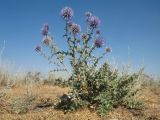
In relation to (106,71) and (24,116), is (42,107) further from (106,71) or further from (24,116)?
(106,71)

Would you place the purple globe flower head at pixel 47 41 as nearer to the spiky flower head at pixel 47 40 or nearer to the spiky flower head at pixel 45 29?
the spiky flower head at pixel 47 40

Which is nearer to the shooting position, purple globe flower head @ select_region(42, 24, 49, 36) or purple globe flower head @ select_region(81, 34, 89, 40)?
purple globe flower head @ select_region(81, 34, 89, 40)

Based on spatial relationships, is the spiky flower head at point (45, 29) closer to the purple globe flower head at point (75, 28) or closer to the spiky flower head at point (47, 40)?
the spiky flower head at point (47, 40)

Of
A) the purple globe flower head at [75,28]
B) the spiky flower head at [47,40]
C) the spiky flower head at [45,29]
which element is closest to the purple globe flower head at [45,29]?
the spiky flower head at [45,29]

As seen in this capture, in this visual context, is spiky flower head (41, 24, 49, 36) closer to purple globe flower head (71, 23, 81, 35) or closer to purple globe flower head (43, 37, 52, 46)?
purple globe flower head (43, 37, 52, 46)

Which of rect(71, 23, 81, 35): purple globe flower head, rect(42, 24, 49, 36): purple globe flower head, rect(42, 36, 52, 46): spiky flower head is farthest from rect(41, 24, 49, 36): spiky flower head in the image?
rect(71, 23, 81, 35): purple globe flower head

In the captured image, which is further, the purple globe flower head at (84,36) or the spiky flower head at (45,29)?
the spiky flower head at (45,29)

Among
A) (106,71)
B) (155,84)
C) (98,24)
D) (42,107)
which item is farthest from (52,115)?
(155,84)

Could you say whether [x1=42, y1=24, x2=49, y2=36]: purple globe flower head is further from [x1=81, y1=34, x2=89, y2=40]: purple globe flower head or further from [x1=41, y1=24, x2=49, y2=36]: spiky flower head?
[x1=81, y1=34, x2=89, y2=40]: purple globe flower head

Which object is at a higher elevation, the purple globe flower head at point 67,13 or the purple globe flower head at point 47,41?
the purple globe flower head at point 67,13

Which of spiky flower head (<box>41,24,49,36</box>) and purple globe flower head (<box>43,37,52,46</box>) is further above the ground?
spiky flower head (<box>41,24,49,36</box>)

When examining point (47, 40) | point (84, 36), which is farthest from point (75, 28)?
point (47, 40)

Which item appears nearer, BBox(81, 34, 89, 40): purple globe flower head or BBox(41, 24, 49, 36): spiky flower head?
BBox(81, 34, 89, 40): purple globe flower head

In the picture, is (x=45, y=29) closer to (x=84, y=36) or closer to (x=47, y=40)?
(x=47, y=40)
